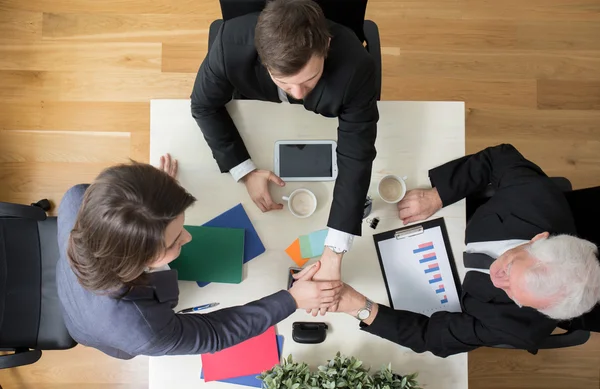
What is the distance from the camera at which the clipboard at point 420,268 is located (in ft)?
4.88

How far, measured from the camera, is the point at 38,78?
239 cm

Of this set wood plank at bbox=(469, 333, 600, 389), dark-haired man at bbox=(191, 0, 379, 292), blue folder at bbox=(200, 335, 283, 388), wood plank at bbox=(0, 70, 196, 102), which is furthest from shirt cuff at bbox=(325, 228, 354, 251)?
wood plank at bbox=(0, 70, 196, 102)

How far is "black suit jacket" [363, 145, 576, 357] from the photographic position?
4.57 ft

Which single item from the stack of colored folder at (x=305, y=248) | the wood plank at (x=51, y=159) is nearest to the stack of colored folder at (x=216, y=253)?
the stack of colored folder at (x=305, y=248)

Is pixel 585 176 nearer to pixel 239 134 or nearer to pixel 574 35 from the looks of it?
pixel 574 35

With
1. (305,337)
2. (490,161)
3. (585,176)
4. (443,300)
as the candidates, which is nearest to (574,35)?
(585,176)

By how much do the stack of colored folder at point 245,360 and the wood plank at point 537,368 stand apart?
1245mm

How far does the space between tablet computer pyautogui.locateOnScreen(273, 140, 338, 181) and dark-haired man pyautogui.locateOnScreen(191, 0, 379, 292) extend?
2.4 inches

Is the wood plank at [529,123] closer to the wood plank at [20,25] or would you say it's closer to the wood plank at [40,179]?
the wood plank at [40,179]

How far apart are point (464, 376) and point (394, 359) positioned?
0.23 metres

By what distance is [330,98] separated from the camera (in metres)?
1.38

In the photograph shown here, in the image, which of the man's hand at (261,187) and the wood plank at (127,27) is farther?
the wood plank at (127,27)

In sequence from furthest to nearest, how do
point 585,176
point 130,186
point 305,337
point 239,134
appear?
point 585,176
point 239,134
point 305,337
point 130,186

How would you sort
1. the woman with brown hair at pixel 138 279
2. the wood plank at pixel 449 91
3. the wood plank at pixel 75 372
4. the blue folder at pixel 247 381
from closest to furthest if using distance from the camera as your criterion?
the woman with brown hair at pixel 138 279 < the blue folder at pixel 247 381 < the wood plank at pixel 75 372 < the wood plank at pixel 449 91
